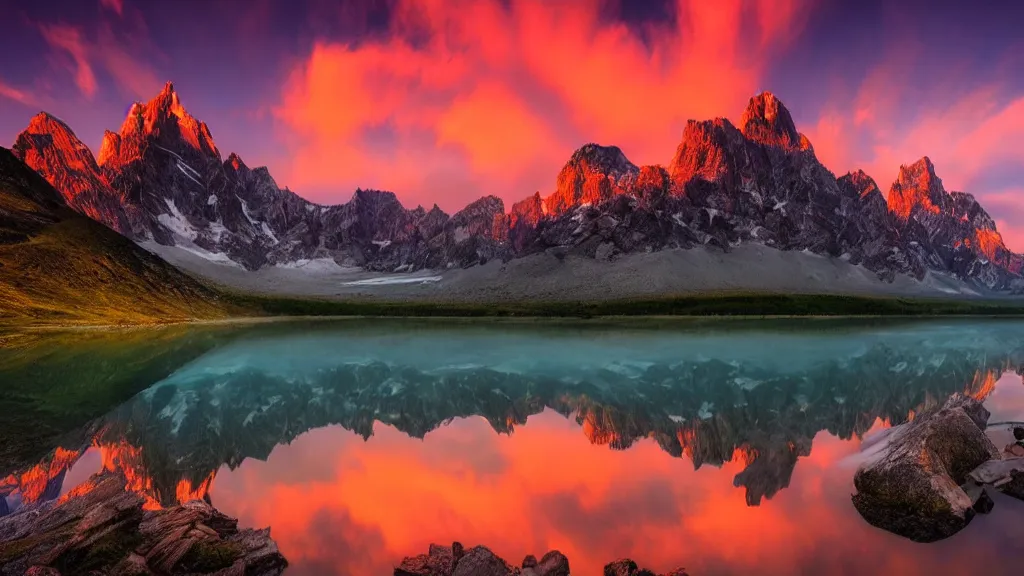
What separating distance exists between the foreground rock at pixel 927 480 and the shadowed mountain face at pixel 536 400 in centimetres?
253

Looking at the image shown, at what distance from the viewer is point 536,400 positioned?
99.0 feet

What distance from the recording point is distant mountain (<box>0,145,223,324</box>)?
3590 inches

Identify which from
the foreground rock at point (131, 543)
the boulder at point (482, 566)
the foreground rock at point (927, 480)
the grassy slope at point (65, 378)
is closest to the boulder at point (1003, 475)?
the foreground rock at point (927, 480)

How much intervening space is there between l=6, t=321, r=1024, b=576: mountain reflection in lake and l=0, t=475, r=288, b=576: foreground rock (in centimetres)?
102

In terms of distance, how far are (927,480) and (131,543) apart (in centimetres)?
1833

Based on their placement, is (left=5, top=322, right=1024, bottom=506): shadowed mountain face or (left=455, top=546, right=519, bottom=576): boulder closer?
(left=455, top=546, right=519, bottom=576): boulder

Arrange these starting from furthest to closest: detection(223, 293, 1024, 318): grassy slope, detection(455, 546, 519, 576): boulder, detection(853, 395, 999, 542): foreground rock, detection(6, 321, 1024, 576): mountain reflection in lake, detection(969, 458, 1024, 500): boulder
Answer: detection(223, 293, 1024, 318): grassy slope → detection(969, 458, 1024, 500): boulder → detection(853, 395, 999, 542): foreground rock → detection(6, 321, 1024, 576): mountain reflection in lake → detection(455, 546, 519, 576): boulder

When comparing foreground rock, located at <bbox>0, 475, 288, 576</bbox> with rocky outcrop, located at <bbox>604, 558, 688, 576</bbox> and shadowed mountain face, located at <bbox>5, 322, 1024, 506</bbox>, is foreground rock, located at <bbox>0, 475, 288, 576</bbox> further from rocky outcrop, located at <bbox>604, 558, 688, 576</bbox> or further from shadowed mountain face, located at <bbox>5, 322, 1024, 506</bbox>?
rocky outcrop, located at <bbox>604, 558, 688, 576</bbox>

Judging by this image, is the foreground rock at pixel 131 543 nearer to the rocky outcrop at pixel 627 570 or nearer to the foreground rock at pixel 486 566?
the foreground rock at pixel 486 566

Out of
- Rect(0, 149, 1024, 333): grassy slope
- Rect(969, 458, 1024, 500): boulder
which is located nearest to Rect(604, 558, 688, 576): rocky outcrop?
Rect(969, 458, 1024, 500): boulder

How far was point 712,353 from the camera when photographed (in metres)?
56.9

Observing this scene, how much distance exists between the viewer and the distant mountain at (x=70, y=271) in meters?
91.2

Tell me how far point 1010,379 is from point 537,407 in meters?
37.2

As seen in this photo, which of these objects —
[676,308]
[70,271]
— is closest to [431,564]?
[70,271]
